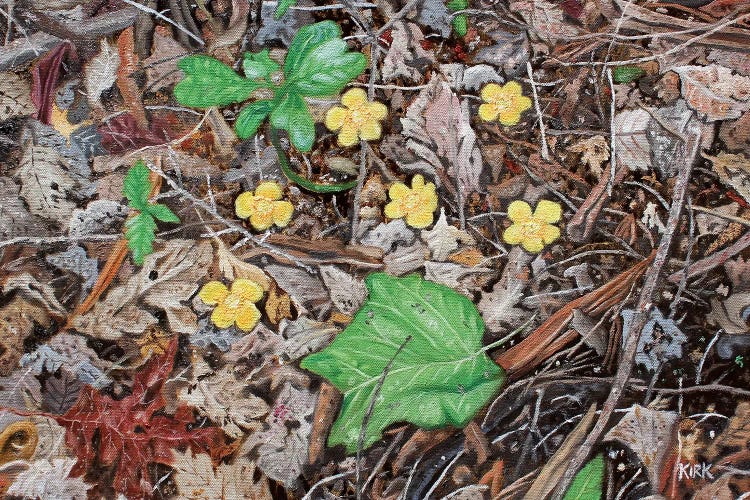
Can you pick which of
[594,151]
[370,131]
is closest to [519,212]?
Result: [594,151]

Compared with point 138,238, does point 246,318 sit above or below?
below

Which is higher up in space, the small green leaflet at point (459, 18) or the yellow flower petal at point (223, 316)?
the small green leaflet at point (459, 18)

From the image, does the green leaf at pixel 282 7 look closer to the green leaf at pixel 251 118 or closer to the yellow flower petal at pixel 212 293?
the green leaf at pixel 251 118

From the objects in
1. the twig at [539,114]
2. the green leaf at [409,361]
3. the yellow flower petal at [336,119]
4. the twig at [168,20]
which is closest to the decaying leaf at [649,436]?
the green leaf at [409,361]

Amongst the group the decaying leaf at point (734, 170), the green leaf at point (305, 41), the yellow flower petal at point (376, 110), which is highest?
the green leaf at point (305, 41)

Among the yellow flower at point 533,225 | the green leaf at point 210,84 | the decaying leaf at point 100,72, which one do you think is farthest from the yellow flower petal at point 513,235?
the decaying leaf at point 100,72

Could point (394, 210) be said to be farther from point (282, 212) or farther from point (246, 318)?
point (246, 318)

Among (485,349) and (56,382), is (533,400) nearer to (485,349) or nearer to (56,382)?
(485,349)
